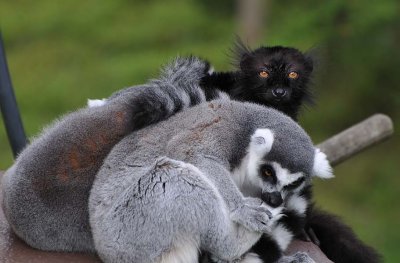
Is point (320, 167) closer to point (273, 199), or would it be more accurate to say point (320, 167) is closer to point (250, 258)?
point (273, 199)

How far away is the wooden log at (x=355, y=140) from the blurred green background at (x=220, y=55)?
2.94 metres

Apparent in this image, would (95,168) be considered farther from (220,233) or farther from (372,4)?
(372,4)

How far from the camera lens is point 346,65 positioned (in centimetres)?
1151

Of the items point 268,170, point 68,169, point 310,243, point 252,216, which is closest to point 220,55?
point 310,243

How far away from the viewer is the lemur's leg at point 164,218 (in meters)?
4.41

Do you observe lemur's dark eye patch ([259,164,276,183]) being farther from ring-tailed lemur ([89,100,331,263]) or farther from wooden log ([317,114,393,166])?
wooden log ([317,114,393,166])

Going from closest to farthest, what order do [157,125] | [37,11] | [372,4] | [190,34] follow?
[157,125] < [372,4] < [190,34] < [37,11]

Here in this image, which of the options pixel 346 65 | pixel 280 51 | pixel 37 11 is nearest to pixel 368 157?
pixel 346 65

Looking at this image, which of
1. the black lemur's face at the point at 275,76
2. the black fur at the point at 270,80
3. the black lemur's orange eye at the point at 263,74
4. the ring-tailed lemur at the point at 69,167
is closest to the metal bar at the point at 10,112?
the ring-tailed lemur at the point at 69,167

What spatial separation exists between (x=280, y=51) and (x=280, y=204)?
4.75 feet

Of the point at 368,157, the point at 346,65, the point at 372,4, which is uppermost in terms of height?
the point at 372,4

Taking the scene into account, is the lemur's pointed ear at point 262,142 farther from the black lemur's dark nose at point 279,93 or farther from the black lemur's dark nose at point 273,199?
the black lemur's dark nose at point 279,93

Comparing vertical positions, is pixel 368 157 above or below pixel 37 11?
below

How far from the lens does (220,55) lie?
436 inches
